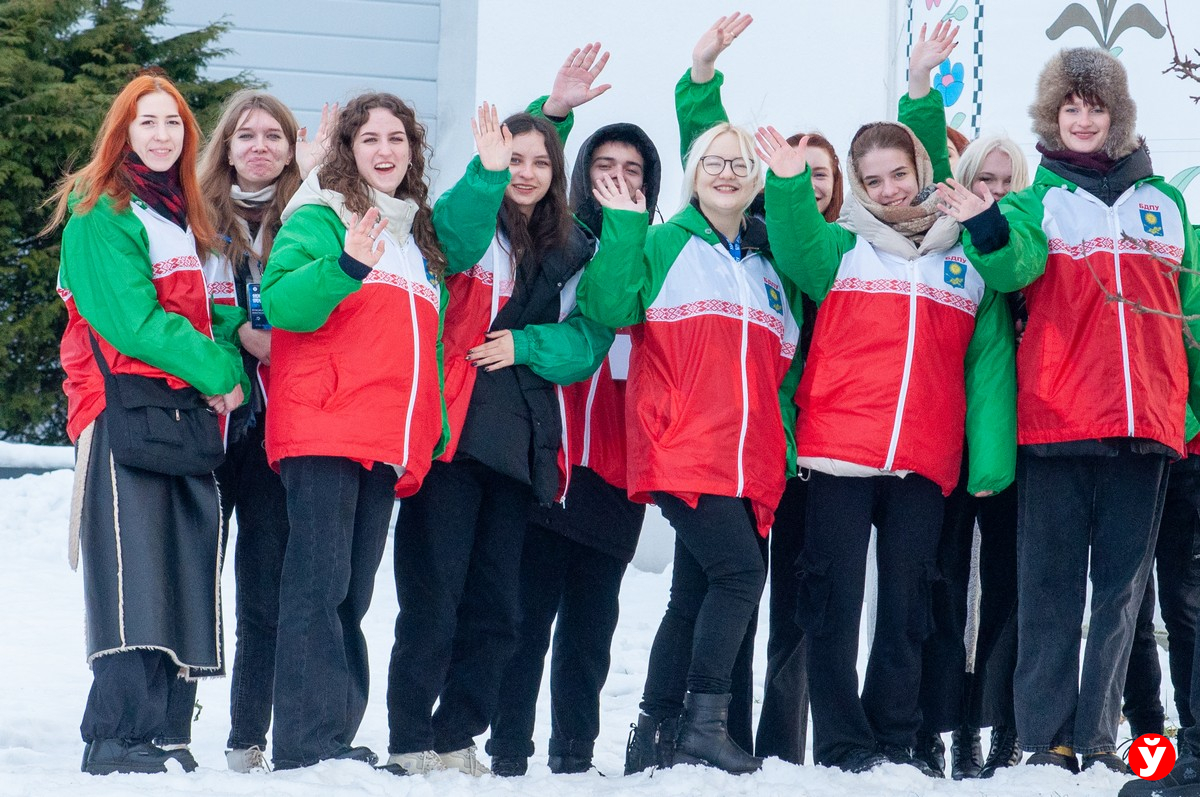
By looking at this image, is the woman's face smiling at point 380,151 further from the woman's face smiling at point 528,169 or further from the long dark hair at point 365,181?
the woman's face smiling at point 528,169

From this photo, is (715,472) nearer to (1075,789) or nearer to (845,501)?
(845,501)

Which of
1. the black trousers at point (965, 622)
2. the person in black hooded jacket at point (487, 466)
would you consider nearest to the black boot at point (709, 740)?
the person in black hooded jacket at point (487, 466)

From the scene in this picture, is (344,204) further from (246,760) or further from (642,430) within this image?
(246,760)

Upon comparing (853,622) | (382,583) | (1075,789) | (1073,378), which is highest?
(1073,378)

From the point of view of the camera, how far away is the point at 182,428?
138 inches

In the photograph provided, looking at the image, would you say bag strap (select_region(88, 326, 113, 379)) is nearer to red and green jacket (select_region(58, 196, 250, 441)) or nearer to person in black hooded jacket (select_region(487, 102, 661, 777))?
red and green jacket (select_region(58, 196, 250, 441))

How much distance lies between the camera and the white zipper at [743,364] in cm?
369

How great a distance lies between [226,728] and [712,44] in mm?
2778

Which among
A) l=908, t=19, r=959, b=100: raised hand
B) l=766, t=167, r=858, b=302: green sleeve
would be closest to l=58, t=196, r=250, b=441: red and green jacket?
l=766, t=167, r=858, b=302: green sleeve

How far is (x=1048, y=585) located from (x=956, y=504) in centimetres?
38

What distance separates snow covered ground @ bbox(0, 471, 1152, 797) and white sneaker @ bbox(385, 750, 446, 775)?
0.54 ft

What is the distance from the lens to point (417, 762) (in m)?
3.62

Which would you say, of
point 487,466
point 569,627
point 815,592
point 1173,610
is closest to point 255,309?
point 487,466

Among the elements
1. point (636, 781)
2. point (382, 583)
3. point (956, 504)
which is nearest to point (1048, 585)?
point (956, 504)
